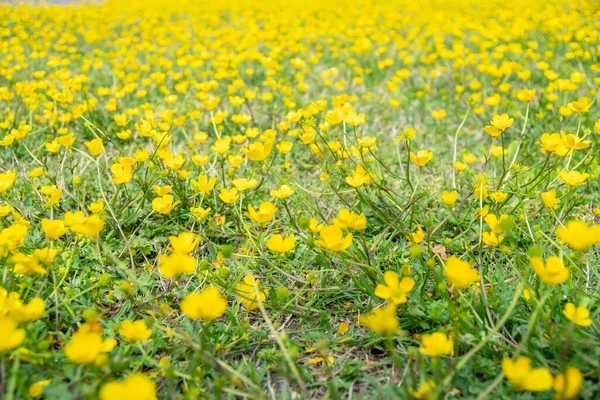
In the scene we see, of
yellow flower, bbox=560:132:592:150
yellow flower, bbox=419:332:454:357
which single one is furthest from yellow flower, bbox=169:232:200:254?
yellow flower, bbox=560:132:592:150

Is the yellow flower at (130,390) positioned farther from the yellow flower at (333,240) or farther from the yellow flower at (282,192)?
the yellow flower at (282,192)

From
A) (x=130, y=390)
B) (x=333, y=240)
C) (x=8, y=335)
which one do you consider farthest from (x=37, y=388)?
(x=333, y=240)

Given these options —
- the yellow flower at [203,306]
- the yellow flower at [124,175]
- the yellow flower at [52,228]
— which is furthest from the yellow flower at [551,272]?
the yellow flower at [124,175]

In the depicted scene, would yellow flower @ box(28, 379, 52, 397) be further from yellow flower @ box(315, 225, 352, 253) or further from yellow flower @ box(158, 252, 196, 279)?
yellow flower @ box(315, 225, 352, 253)

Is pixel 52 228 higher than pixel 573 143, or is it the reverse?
pixel 573 143

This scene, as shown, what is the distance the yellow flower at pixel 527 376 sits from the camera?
41.6 inches

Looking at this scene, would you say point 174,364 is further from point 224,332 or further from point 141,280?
point 141,280

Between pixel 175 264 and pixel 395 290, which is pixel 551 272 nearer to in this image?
pixel 395 290

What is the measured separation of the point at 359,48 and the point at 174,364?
166 inches

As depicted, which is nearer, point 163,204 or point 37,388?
point 37,388

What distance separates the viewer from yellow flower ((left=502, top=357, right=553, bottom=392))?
41.6 inches

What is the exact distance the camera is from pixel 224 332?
1593mm

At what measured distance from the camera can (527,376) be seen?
1.09m

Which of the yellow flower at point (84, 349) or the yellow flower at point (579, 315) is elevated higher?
the yellow flower at point (84, 349)
